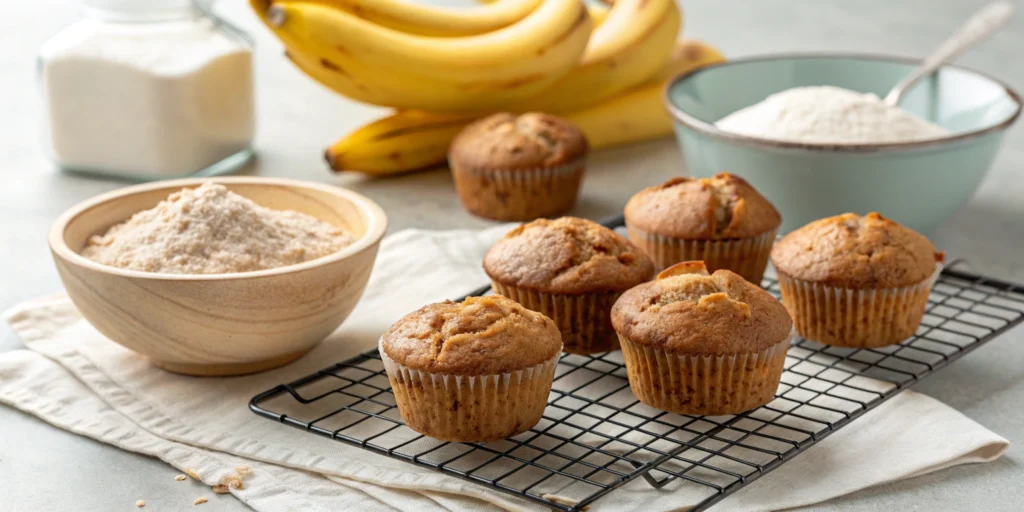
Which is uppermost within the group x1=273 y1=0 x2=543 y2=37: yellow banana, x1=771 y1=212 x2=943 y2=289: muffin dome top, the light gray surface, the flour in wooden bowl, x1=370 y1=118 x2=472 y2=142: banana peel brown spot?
x1=273 y1=0 x2=543 y2=37: yellow banana

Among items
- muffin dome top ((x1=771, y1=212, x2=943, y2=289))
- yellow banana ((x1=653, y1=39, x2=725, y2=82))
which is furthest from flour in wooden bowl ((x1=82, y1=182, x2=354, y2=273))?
yellow banana ((x1=653, y1=39, x2=725, y2=82))

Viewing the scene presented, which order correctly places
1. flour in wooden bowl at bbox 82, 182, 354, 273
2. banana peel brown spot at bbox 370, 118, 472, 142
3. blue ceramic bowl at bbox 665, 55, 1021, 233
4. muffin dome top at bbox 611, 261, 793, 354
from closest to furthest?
muffin dome top at bbox 611, 261, 793, 354
flour in wooden bowl at bbox 82, 182, 354, 273
blue ceramic bowl at bbox 665, 55, 1021, 233
banana peel brown spot at bbox 370, 118, 472, 142

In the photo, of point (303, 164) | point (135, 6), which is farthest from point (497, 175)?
point (135, 6)

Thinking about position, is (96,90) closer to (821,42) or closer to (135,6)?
(135,6)

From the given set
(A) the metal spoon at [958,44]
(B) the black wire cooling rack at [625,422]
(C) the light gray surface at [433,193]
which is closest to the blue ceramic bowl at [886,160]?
(A) the metal spoon at [958,44]

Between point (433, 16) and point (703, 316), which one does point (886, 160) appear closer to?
point (703, 316)

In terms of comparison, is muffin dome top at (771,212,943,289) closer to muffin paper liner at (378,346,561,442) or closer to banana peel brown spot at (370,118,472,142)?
muffin paper liner at (378,346,561,442)
